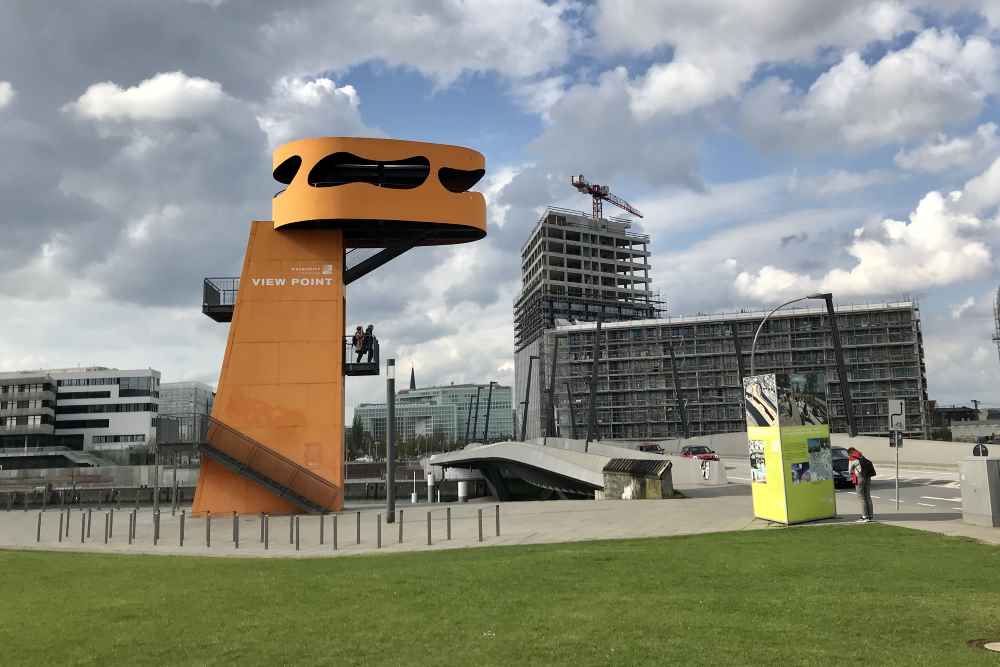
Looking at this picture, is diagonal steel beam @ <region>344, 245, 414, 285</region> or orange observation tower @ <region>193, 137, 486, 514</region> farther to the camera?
diagonal steel beam @ <region>344, 245, 414, 285</region>

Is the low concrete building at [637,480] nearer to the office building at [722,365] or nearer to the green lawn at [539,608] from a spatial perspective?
the green lawn at [539,608]

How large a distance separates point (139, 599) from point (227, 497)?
56.2 ft

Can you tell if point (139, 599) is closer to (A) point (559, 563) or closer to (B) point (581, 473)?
(A) point (559, 563)

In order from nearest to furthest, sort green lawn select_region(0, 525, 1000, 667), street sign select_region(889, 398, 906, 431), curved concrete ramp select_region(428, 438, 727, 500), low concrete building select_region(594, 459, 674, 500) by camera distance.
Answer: green lawn select_region(0, 525, 1000, 667), street sign select_region(889, 398, 906, 431), low concrete building select_region(594, 459, 674, 500), curved concrete ramp select_region(428, 438, 727, 500)

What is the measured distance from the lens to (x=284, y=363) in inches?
1066

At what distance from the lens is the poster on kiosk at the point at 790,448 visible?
57.4 feet

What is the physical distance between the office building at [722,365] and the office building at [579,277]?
92.5 ft

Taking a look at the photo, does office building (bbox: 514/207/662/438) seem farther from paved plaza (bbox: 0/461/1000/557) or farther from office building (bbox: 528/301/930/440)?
→ paved plaza (bbox: 0/461/1000/557)

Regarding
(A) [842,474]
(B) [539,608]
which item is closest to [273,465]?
(B) [539,608]

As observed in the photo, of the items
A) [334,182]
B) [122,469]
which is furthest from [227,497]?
[122,469]

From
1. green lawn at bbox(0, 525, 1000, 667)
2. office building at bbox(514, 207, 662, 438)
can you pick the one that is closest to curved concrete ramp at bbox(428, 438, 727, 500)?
green lawn at bbox(0, 525, 1000, 667)

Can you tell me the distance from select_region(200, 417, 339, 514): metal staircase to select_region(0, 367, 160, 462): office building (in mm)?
88897

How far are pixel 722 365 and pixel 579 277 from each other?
52.8 metres

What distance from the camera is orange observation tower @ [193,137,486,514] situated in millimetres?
26266
